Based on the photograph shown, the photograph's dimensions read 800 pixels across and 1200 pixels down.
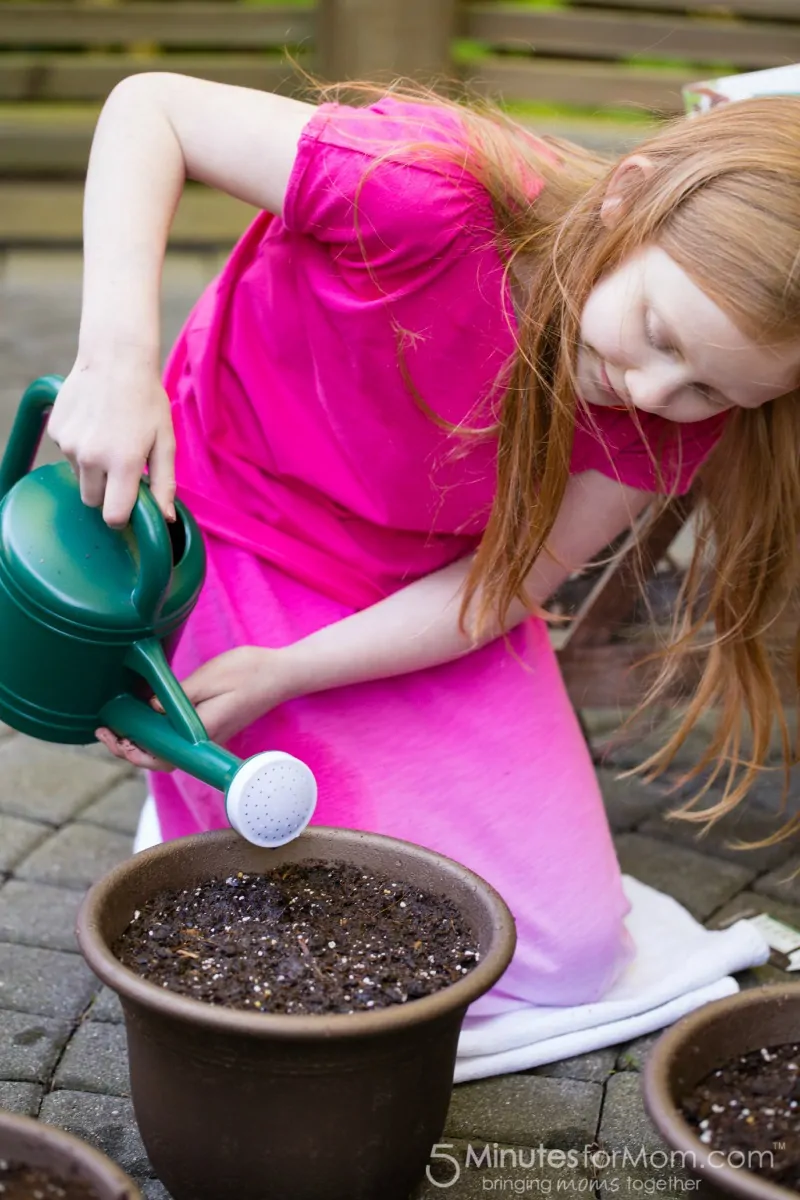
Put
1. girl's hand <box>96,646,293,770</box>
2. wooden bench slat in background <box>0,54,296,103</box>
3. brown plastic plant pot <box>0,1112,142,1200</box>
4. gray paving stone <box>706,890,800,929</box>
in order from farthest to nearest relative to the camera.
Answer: wooden bench slat in background <box>0,54,296,103</box>, gray paving stone <box>706,890,800,929</box>, girl's hand <box>96,646,293,770</box>, brown plastic plant pot <box>0,1112,142,1200</box>

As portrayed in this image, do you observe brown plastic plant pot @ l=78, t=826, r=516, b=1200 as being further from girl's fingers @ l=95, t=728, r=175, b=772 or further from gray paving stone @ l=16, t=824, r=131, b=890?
gray paving stone @ l=16, t=824, r=131, b=890

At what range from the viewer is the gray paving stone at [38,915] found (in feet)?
5.97

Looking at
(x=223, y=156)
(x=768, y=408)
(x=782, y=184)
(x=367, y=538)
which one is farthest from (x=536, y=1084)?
(x=223, y=156)

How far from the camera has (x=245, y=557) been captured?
184 centimetres

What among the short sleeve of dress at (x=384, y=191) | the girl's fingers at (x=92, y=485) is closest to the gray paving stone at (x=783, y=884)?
the short sleeve of dress at (x=384, y=191)

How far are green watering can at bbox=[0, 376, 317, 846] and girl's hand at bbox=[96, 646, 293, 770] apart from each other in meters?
0.11

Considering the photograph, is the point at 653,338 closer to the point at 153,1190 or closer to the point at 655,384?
the point at 655,384

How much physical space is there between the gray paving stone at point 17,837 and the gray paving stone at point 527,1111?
0.75 metres

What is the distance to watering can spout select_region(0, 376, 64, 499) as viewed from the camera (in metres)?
1.57

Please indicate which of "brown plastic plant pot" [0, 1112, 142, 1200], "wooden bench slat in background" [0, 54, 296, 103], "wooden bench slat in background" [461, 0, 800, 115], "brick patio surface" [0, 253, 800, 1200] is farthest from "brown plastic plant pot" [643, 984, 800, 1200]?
"wooden bench slat in background" [0, 54, 296, 103]

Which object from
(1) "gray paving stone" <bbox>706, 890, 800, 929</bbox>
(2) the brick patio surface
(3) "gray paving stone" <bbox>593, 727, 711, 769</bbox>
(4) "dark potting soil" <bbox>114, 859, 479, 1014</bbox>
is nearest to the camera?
(4) "dark potting soil" <bbox>114, 859, 479, 1014</bbox>

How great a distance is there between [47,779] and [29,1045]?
2.21ft

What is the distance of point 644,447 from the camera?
67.5 inches

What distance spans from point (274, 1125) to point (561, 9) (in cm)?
530
